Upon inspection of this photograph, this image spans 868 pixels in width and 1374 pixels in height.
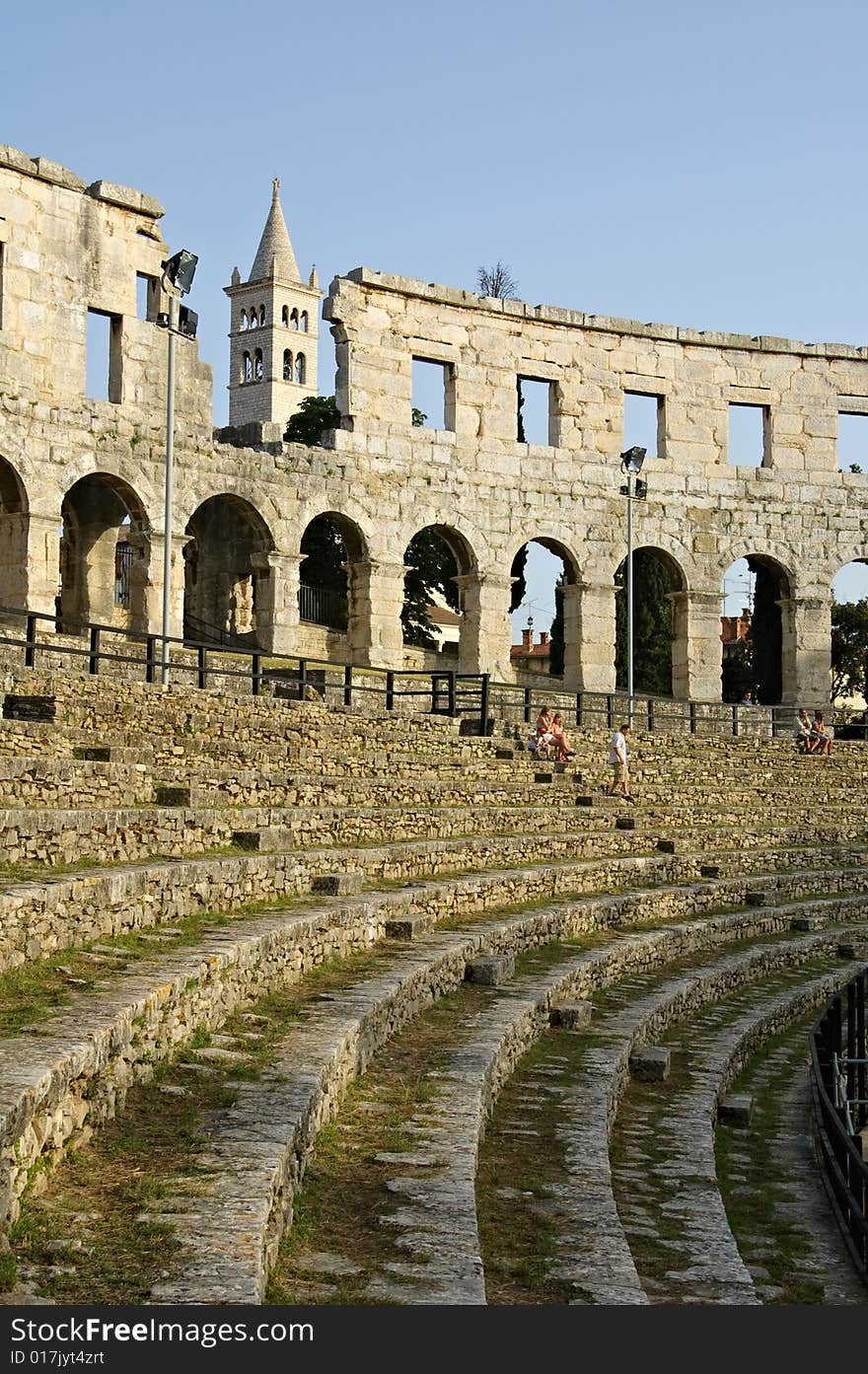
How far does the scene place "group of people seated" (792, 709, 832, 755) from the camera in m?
28.5

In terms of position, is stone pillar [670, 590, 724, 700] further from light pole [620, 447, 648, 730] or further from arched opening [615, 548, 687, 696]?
arched opening [615, 548, 687, 696]

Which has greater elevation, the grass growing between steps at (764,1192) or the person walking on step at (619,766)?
the person walking on step at (619,766)

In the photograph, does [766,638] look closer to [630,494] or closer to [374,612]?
[630,494]

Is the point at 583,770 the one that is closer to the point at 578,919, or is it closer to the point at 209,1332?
the point at 578,919

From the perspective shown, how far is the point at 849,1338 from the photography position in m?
5.04

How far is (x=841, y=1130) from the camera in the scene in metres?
8.53

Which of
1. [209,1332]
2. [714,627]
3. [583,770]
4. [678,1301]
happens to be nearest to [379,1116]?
[678,1301]

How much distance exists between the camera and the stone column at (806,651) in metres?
33.5

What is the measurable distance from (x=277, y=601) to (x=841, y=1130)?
68.0ft

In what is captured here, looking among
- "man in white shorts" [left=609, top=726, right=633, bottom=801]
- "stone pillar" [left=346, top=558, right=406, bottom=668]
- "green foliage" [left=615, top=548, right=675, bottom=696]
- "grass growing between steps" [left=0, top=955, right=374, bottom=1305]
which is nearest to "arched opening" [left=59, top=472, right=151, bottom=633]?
"stone pillar" [left=346, top=558, right=406, bottom=668]

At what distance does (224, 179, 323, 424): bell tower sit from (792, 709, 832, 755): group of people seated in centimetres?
6452

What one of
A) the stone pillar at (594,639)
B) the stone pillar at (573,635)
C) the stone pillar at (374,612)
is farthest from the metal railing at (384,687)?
the stone pillar at (573,635)

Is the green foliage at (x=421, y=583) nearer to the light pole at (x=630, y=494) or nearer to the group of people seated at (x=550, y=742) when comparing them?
the light pole at (x=630, y=494)

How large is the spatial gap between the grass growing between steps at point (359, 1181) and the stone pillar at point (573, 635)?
21.7m
